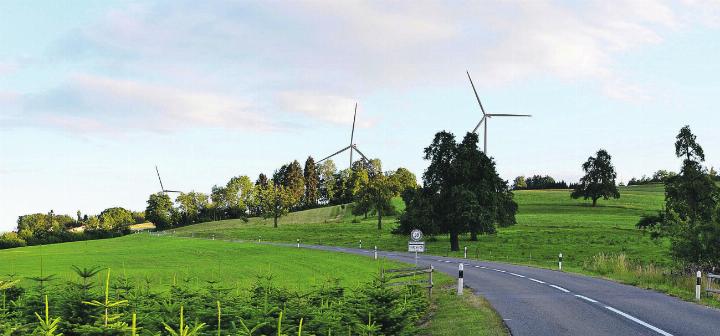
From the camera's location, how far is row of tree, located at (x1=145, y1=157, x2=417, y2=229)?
116125 millimetres

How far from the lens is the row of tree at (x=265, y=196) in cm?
11612

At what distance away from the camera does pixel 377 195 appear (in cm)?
8706

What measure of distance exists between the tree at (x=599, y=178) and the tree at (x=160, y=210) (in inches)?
3919

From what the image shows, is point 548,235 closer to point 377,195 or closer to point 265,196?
point 377,195

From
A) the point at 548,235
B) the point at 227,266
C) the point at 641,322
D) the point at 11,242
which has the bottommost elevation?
the point at 11,242

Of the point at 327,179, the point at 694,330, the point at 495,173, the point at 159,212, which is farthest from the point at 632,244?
the point at 327,179

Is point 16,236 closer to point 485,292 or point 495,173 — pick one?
point 495,173

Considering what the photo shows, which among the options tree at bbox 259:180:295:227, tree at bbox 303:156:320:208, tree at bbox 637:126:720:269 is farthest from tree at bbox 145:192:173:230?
tree at bbox 637:126:720:269

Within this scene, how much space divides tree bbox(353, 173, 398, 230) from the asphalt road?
61.7 m

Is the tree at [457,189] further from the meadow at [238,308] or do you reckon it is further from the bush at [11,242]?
the bush at [11,242]

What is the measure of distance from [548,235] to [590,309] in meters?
50.6

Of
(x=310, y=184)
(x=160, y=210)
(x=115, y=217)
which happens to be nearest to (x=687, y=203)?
(x=160, y=210)

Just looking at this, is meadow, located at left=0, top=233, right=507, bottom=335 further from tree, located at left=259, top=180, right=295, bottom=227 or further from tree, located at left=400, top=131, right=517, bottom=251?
tree, located at left=259, top=180, right=295, bottom=227

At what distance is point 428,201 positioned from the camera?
170ft
